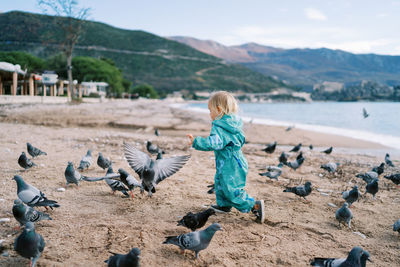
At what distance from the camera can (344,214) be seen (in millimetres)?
3793

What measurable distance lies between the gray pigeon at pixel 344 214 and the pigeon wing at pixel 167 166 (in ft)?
8.08

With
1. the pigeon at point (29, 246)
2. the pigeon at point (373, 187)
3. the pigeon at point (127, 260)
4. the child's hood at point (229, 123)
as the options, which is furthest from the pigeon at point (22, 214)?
the pigeon at point (373, 187)

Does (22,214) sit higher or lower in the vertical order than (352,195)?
higher

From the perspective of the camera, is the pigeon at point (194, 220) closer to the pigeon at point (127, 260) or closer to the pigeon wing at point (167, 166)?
the pigeon at point (127, 260)

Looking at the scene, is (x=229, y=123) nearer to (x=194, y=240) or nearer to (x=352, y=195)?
(x=194, y=240)

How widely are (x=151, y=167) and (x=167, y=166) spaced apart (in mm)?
310

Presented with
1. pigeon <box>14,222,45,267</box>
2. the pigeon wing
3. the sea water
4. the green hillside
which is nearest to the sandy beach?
pigeon <box>14,222,45,267</box>

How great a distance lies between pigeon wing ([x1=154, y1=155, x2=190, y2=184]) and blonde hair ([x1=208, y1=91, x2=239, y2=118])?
3.65 ft

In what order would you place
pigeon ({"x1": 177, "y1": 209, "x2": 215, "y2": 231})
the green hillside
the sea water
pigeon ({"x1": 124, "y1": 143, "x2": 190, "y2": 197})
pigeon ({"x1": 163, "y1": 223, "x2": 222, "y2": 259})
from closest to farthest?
pigeon ({"x1": 163, "y1": 223, "x2": 222, "y2": 259}) < pigeon ({"x1": 177, "y1": 209, "x2": 215, "y2": 231}) < pigeon ({"x1": 124, "y1": 143, "x2": 190, "y2": 197}) < the sea water < the green hillside

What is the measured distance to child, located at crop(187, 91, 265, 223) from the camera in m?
3.67

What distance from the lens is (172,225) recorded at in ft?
11.4

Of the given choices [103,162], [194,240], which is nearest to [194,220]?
[194,240]

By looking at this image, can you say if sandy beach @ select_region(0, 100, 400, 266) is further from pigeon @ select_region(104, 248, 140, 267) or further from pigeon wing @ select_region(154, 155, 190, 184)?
pigeon wing @ select_region(154, 155, 190, 184)

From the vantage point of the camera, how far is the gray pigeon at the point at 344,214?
378cm
